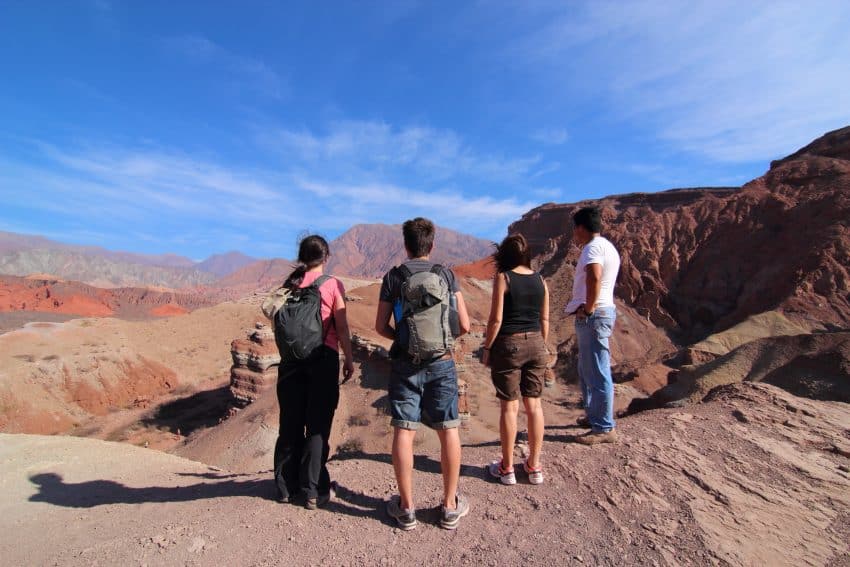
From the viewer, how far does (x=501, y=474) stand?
3.38 metres

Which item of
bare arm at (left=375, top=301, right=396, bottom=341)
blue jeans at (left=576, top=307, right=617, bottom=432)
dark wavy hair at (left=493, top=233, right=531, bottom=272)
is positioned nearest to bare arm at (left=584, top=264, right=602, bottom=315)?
blue jeans at (left=576, top=307, right=617, bottom=432)

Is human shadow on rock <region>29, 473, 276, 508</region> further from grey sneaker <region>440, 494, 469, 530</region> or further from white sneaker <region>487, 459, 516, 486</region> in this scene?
white sneaker <region>487, 459, 516, 486</region>

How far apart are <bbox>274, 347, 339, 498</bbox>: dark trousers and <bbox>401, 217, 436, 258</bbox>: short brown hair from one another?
99 cm

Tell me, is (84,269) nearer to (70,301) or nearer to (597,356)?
(70,301)

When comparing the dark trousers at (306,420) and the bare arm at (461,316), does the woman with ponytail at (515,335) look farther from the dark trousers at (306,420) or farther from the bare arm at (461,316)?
the dark trousers at (306,420)

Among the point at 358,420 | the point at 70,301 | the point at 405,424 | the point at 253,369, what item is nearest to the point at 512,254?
the point at 405,424

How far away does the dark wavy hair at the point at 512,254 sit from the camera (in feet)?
10.2

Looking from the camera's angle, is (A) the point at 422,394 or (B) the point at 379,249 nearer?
(A) the point at 422,394

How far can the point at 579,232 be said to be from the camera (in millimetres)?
3799

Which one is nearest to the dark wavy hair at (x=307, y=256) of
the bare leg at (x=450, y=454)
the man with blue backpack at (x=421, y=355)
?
the man with blue backpack at (x=421, y=355)

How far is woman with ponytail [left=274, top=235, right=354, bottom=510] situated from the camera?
3.02 metres

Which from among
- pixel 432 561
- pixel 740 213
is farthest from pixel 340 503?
pixel 740 213

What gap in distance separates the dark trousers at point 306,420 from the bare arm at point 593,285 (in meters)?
2.10

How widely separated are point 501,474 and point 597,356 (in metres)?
1.30
